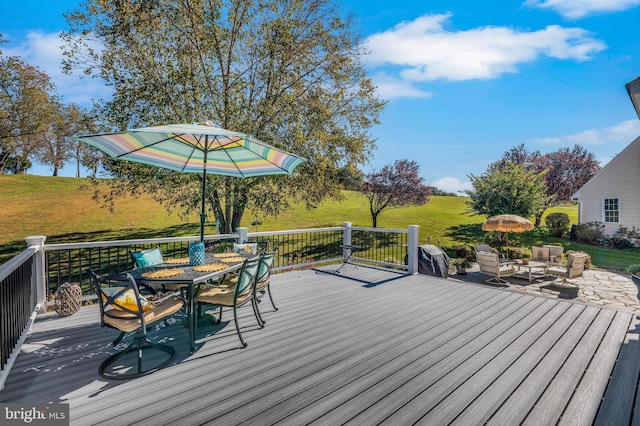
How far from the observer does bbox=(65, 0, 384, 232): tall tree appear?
7.30 meters

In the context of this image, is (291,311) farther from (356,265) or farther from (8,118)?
(8,118)

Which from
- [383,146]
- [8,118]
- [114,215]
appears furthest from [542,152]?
[8,118]

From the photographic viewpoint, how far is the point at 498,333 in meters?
3.41

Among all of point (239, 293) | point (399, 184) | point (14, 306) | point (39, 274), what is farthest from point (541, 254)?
point (39, 274)

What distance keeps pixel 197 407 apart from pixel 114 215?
58.6ft

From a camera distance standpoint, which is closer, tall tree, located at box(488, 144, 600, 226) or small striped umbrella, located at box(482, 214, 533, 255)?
small striped umbrella, located at box(482, 214, 533, 255)

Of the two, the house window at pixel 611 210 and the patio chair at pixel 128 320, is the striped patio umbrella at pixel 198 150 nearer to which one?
the patio chair at pixel 128 320

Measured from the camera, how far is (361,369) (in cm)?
259

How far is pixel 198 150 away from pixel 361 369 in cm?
390

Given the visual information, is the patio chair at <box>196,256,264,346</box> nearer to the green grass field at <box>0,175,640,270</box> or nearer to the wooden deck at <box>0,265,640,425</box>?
the wooden deck at <box>0,265,640,425</box>

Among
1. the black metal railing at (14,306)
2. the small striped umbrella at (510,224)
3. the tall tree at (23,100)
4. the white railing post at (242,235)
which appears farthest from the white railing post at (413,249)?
the tall tree at (23,100)

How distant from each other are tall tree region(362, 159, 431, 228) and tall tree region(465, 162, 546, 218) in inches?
117

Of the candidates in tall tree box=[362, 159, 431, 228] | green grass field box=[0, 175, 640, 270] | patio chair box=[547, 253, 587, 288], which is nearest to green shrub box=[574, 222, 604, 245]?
green grass field box=[0, 175, 640, 270]

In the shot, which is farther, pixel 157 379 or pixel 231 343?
pixel 231 343
